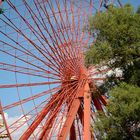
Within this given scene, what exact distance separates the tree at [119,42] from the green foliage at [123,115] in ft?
2.61

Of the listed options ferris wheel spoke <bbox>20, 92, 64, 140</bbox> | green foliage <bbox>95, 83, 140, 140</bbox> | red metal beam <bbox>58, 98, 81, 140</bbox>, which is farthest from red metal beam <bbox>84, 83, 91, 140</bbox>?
green foliage <bbox>95, 83, 140, 140</bbox>

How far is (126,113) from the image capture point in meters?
16.3

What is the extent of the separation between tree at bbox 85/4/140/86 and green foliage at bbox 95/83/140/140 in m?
0.79

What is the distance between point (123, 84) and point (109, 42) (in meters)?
1.69

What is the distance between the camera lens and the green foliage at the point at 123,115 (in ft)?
53.4

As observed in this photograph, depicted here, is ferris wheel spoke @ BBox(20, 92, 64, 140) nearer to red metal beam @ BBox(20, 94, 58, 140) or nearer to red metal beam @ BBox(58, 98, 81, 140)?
red metal beam @ BBox(20, 94, 58, 140)

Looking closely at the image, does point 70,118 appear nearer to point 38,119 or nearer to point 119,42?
point 38,119

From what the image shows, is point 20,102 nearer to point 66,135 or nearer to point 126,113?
point 66,135

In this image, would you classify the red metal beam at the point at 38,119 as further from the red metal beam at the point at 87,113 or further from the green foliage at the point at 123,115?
the green foliage at the point at 123,115

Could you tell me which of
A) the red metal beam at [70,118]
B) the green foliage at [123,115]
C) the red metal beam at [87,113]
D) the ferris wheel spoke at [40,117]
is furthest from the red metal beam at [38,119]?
the green foliage at [123,115]

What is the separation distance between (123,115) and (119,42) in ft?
8.75

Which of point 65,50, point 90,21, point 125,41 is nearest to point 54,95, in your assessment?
point 65,50

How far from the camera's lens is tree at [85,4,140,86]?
1716 cm

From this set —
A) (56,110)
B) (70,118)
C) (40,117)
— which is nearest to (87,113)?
(70,118)
